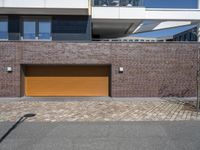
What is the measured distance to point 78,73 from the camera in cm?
1645

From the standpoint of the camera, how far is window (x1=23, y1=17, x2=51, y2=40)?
1788 cm

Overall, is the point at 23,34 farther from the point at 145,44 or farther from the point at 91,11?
the point at 145,44

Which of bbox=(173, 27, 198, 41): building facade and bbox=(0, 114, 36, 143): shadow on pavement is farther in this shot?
bbox=(173, 27, 198, 41): building facade

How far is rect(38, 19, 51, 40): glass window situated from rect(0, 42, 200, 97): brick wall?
7.76ft

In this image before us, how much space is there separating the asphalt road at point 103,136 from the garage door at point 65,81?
730 cm

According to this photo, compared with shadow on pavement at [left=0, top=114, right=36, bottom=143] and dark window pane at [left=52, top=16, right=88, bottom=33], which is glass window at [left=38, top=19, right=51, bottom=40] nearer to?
dark window pane at [left=52, top=16, right=88, bottom=33]

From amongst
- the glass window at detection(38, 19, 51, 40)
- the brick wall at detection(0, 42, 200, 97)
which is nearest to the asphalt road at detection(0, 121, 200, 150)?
the brick wall at detection(0, 42, 200, 97)

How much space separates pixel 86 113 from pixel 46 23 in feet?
30.1

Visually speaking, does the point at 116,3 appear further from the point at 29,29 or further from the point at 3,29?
the point at 3,29

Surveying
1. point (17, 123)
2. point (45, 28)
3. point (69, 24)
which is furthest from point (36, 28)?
point (17, 123)

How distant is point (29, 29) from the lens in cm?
1794

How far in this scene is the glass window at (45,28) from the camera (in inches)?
707

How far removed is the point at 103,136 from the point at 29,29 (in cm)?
1231

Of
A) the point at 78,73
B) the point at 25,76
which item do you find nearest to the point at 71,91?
the point at 78,73
